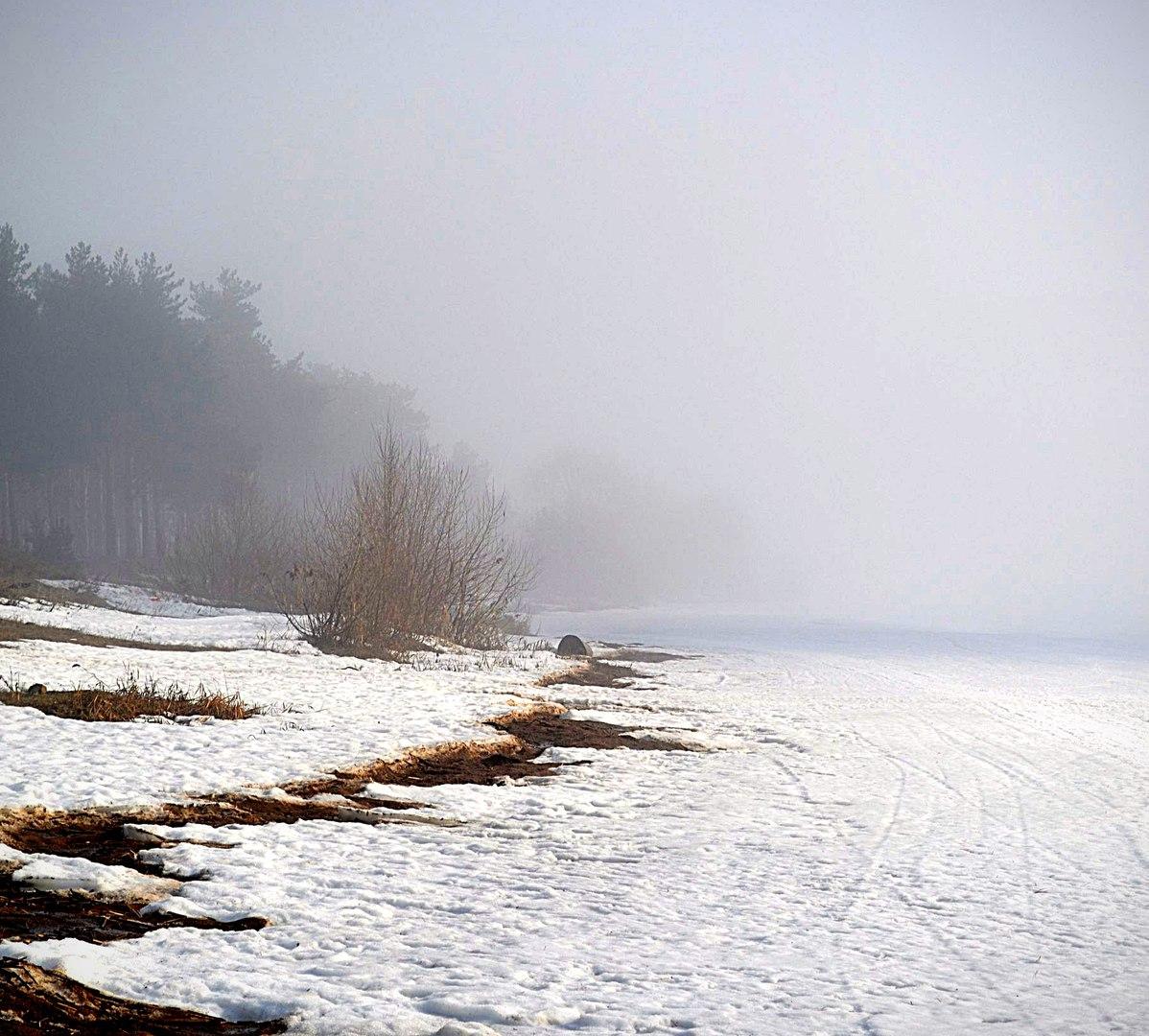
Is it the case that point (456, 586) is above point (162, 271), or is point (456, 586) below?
below

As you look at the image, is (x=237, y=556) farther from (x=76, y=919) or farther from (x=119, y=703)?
(x=76, y=919)

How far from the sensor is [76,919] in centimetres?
416

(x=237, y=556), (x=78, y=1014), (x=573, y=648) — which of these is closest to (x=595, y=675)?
(x=573, y=648)

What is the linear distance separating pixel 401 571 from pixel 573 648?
19.7 feet

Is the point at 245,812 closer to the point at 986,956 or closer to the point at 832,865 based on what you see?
the point at 832,865

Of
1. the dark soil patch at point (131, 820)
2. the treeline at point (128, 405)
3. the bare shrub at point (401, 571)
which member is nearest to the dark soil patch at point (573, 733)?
the dark soil patch at point (131, 820)

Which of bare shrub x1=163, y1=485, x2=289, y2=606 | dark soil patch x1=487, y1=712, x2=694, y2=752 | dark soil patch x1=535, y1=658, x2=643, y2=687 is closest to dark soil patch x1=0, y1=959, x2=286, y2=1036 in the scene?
dark soil patch x1=487, y1=712, x2=694, y2=752

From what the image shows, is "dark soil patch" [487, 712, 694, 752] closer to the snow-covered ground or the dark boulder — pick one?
the snow-covered ground

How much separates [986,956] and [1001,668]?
2394 centimetres

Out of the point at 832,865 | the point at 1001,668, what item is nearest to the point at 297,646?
the point at 832,865

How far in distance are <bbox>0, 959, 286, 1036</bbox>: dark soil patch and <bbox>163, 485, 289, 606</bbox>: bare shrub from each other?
32.3 meters

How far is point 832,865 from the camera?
5980 millimetres

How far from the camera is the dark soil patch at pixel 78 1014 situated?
3096 millimetres

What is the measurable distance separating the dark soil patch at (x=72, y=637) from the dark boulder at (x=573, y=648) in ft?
29.7
